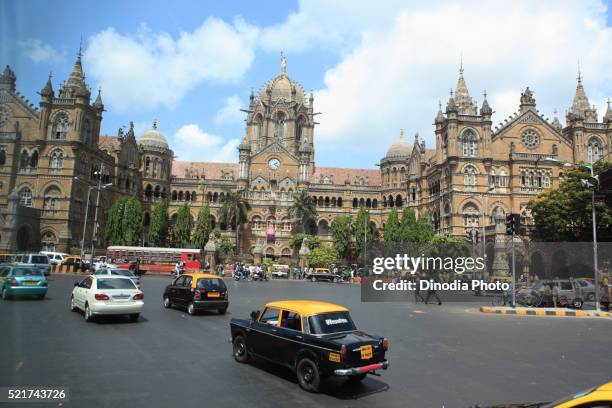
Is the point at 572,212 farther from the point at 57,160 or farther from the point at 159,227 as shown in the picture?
the point at 57,160

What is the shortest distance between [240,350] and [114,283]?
6446mm

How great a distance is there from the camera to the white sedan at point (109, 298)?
12633 mm

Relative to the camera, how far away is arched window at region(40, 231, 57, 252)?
150 feet

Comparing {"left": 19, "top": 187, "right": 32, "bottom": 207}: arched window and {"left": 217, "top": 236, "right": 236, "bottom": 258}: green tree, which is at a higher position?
{"left": 19, "top": 187, "right": 32, "bottom": 207}: arched window

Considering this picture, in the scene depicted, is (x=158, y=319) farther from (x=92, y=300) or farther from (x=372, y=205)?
(x=372, y=205)

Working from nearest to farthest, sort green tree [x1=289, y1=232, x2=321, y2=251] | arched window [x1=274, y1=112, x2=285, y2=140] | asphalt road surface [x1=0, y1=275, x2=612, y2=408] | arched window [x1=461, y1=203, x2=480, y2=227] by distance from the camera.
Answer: asphalt road surface [x1=0, y1=275, x2=612, y2=408] → arched window [x1=461, y1=203, x2=480, y2=227] → green tree [x1=289, y1=232, x2=321, y2=251] → arched window [x1=274, y1=112, x2=285, y2=140]

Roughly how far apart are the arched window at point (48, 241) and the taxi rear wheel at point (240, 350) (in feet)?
147

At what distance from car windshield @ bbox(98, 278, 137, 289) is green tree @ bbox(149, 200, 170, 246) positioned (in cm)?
4416

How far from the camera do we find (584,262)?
120 ft

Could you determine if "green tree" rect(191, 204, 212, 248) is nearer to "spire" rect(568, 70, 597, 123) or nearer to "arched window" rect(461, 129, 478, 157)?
"arched window" rect(461, 129, 478, 157)

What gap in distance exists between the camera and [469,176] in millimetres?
48938

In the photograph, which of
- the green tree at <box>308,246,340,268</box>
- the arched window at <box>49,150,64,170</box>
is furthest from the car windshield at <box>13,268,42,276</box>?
the green tree at <box>308,246,340,268</box>

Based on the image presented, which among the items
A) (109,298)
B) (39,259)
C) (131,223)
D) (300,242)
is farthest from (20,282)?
(300,242)

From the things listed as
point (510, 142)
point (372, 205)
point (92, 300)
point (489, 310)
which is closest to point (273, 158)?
point (372, 205)
